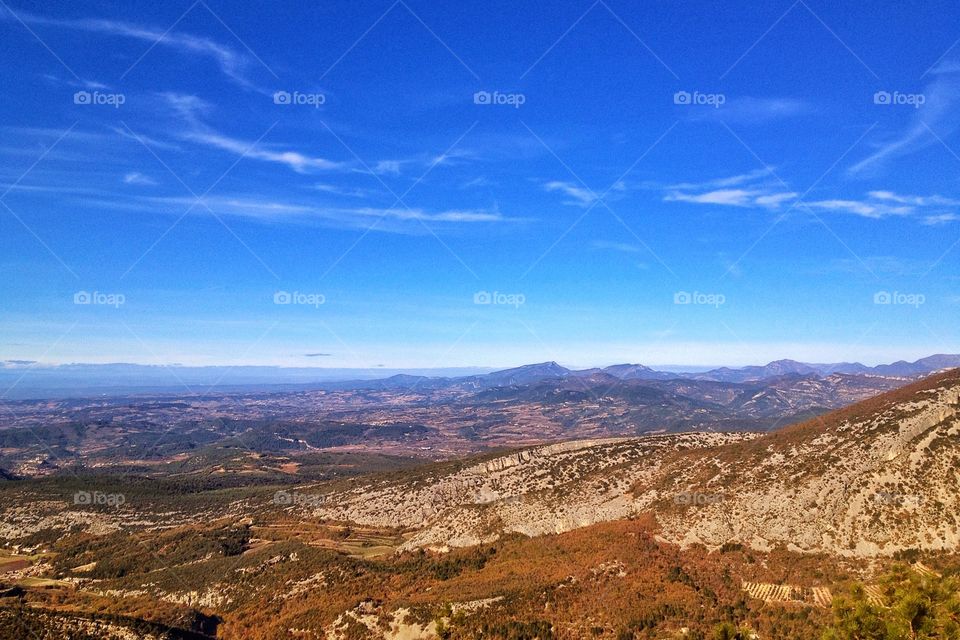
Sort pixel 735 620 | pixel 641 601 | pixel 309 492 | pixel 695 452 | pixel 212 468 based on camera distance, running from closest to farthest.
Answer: pixel 735 620 → pixel 641 601 → pixel 695 452 → pixel 309 492 → pixel 212 468

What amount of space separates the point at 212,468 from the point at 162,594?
115557mm

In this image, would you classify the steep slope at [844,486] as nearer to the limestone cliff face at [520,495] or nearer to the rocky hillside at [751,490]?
the rocky hillside at [751,490]

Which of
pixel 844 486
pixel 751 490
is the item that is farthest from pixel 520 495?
pixel 844 486

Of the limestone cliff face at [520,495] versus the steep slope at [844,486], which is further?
the limestone cliff face at [520,495]

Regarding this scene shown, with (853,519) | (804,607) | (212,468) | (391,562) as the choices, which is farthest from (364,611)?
(212,468)

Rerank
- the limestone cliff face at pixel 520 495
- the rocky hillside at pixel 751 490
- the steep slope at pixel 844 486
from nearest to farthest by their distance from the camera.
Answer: the steep slope at pixel 844 486, the rocky hillside at pixel 751 490, the limestone cliff face at pixel 520 495

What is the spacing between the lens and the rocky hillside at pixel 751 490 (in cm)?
3806

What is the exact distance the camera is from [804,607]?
29656mm

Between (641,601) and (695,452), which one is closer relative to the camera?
(641,601)

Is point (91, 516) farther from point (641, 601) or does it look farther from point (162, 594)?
point (641, 601)

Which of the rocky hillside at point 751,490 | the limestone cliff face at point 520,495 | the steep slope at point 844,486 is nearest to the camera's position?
the steep slope at point 844,486

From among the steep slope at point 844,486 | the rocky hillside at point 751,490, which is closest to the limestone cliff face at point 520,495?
the rocky hillside at point 751,490

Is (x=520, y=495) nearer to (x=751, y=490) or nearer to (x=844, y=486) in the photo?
(x=751, y=490)

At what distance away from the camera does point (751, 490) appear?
1850 inches
